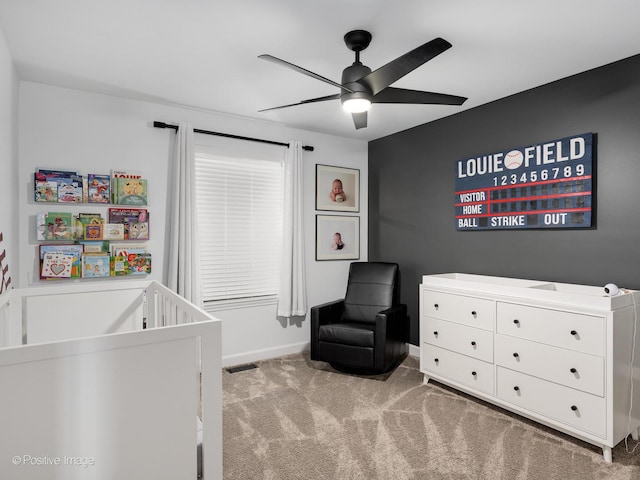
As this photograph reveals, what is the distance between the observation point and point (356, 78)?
7.00 feet

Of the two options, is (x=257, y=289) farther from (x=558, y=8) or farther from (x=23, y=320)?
(x=558, y=8)

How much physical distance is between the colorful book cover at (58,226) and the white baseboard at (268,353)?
175 cm

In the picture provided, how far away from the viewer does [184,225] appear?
335 centimetres

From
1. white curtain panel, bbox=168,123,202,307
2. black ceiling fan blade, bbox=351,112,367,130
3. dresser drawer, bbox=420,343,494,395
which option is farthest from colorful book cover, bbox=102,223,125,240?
dresser drawer, bbox=420,343,494,395

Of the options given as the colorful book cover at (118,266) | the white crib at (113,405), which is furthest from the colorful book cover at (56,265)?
the white crib at (113,405)

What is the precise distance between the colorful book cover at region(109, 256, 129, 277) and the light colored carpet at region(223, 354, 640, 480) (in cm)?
130

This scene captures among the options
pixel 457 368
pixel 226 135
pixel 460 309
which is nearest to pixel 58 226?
pixel 226 135

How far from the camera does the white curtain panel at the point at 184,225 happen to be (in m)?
3.33

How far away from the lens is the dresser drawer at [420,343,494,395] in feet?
9.25

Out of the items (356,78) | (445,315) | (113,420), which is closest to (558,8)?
(356,78)

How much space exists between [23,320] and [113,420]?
54.6 inches

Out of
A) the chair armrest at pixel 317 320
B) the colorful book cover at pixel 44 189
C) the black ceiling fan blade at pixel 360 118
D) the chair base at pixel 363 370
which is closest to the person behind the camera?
the black ceiling fan blade at pixel 360 118

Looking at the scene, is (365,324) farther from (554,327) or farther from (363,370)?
(554,327)

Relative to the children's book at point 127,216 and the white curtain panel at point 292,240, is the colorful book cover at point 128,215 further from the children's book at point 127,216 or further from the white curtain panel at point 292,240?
the white curtain panel at point 292,240
